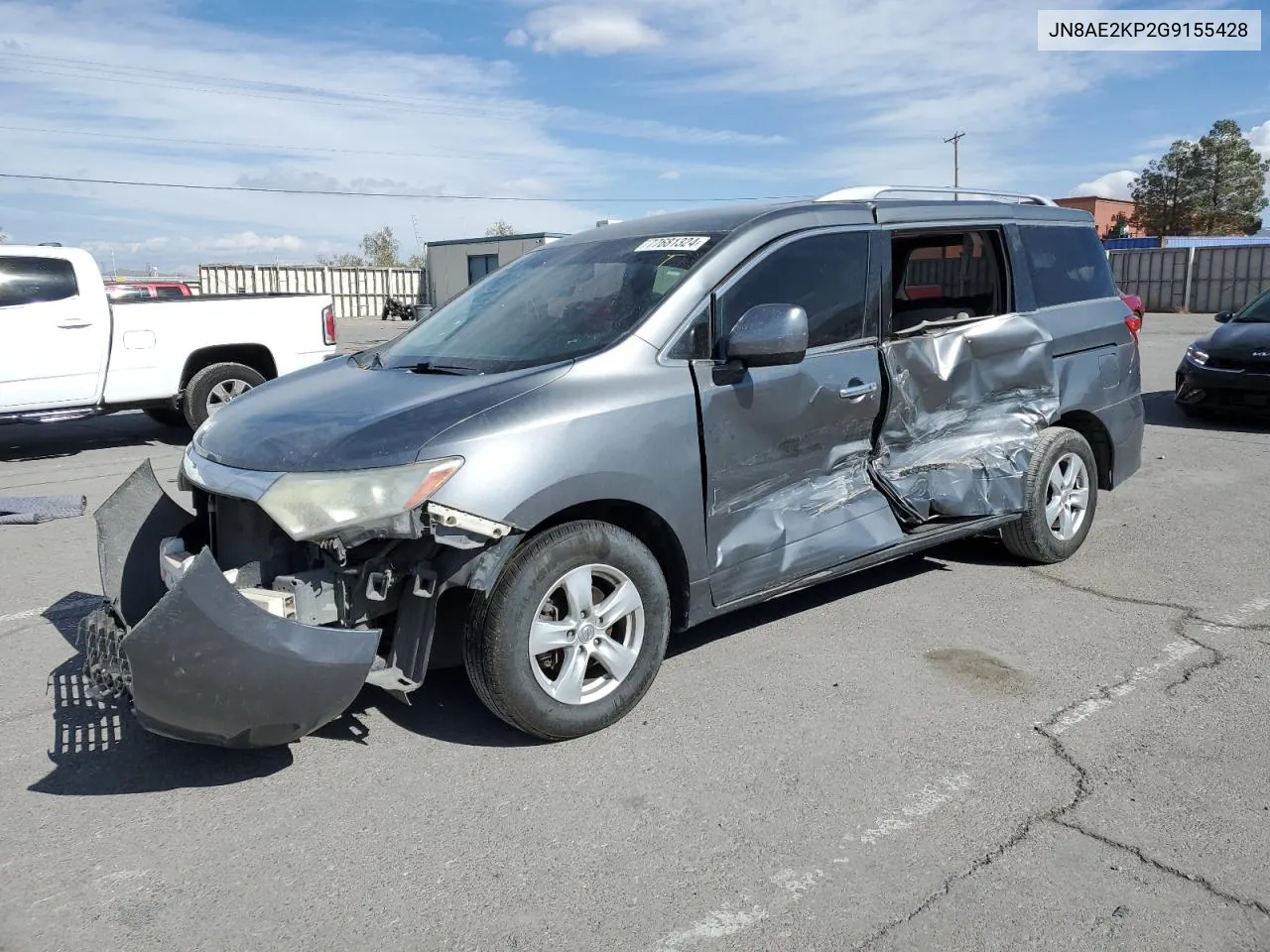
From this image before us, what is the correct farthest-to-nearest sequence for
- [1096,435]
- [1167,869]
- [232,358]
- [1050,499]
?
[232,358], [1096,435], [1050,499], [1167,869]

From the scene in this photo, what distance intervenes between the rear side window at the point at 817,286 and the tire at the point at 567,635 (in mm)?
1082

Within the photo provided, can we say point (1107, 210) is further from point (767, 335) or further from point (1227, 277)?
point (767, 335)

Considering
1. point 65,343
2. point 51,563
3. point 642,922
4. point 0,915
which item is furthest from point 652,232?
point 65,343

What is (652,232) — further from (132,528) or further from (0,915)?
(0,915)

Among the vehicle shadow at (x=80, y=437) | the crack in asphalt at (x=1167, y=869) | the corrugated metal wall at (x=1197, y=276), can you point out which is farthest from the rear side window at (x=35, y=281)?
the corrugated metal wall at (x=1197, y=276)

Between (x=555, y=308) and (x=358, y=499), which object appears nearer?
(x=358, y=499)

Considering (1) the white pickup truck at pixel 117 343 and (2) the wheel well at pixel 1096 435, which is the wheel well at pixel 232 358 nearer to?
(1) the white pickup truck at pixel 117 343

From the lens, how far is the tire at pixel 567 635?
3416 mm

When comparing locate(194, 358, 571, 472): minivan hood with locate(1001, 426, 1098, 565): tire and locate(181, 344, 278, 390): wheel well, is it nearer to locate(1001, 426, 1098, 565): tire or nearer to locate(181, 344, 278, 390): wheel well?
locate(1001, 426, 1098, 565): tire

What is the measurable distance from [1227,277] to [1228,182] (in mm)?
33301

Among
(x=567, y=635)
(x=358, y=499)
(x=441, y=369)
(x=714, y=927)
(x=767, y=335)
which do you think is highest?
(x=767, y=335)

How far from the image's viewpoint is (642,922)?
2686mm

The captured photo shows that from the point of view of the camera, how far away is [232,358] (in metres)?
10.9

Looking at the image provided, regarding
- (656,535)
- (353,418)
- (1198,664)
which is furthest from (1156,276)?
(353,418)
